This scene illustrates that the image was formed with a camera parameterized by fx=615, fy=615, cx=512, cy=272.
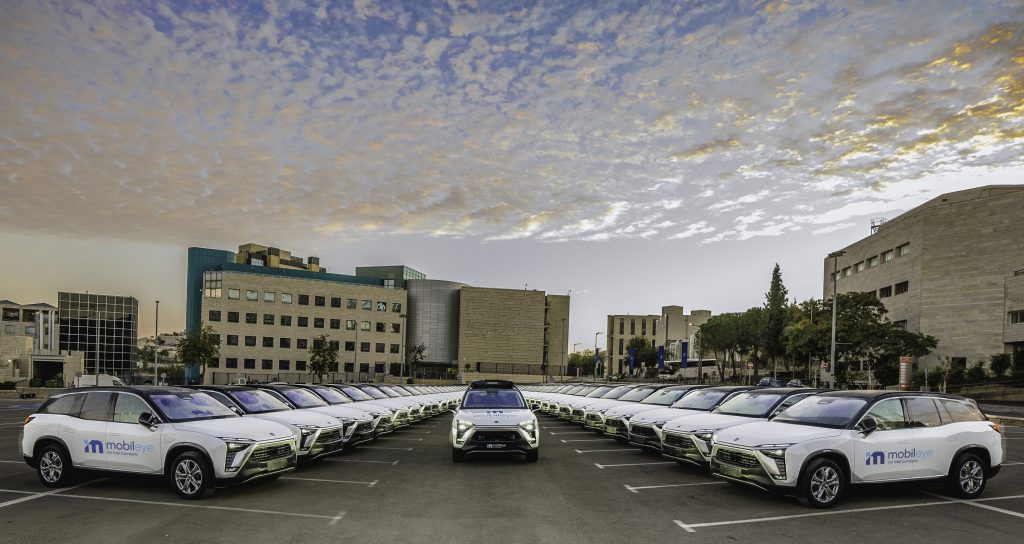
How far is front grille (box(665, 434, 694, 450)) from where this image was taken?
1129 centimetres

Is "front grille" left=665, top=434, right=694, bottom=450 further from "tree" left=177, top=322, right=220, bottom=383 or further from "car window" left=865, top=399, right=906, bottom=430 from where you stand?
"tree" left=177, top=322, right=220, bottom=383

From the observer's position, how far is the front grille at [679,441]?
11289 millimetres

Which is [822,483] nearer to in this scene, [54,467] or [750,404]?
[750,404]

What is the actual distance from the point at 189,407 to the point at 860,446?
34.4 ft

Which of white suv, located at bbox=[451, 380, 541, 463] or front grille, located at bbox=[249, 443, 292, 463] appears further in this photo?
white suv, located at bbox=[451, 380, 541, 463]

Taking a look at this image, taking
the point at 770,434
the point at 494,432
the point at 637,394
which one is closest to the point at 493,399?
the point at 494,432

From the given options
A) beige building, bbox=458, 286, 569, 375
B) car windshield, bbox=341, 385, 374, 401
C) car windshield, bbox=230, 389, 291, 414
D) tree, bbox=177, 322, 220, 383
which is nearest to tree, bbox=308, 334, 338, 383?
tree, bbox=177, 322, 220, 383

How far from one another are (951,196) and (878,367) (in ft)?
102

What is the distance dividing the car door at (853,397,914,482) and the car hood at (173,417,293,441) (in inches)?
350

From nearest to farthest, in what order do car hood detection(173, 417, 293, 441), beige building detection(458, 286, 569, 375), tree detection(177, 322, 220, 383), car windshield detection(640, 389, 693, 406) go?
car hood detection(173, 417, 293, 441) < car windshield detection(640, 389, 693, 406) < tree detection(177, 322, 220, 383) < beige building detection(458, 286, 569, 375)

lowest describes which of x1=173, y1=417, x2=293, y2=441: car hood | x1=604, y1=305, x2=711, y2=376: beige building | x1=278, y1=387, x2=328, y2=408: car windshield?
x1=604, y1=305, x2=711, y2=376: beige building

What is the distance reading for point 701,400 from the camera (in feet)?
47.9

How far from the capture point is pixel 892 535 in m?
7.47

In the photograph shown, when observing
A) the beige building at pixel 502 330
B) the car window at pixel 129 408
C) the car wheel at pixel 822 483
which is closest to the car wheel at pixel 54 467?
the car window at pixel 129 408
